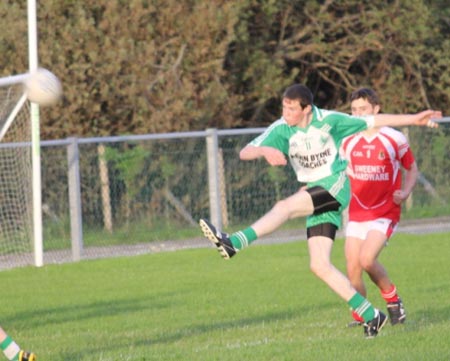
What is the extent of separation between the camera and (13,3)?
81.2 feet

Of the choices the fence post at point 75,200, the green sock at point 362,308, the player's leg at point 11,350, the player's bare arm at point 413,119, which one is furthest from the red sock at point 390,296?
the fence post at point 75,200

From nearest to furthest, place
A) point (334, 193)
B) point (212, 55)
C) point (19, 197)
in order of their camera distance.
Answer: point (334, 193) → point (19, 197) → point (212, 55)

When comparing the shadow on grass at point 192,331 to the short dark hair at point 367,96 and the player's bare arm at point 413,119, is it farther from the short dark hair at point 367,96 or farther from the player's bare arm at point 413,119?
the player's bare arm at point 413,119

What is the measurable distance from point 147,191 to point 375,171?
34.5ft

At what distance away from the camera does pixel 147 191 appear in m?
21.6

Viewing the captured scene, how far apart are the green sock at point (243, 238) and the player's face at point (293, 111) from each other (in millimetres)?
918

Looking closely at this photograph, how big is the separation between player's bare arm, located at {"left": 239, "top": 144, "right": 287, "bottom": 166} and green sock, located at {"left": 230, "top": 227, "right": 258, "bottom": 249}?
55 centimetres

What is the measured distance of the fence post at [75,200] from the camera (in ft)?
66.6

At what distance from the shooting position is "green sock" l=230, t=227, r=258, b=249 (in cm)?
957

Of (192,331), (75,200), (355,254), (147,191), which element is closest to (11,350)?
(192,331)

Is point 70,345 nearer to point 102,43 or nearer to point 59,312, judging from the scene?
point 59,312

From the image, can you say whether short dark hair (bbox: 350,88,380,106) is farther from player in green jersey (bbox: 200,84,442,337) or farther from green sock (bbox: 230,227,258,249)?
green sock (bbox: 230,227,258,249)

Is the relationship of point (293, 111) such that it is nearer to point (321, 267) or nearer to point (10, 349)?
point (321, 267)

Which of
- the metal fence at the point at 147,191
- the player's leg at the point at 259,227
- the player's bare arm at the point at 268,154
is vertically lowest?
the metal fence at the point at 147,191
